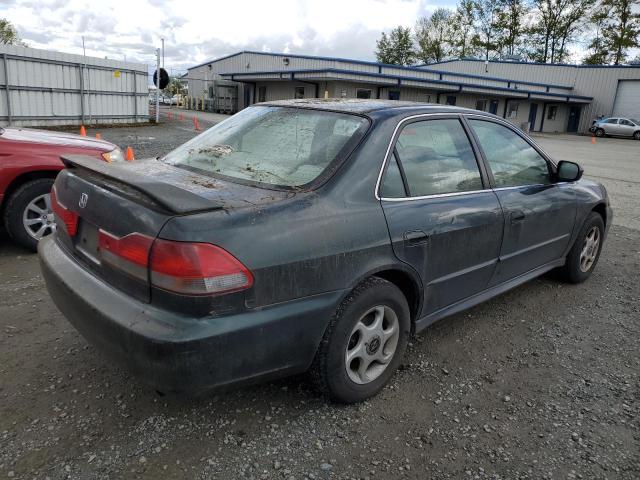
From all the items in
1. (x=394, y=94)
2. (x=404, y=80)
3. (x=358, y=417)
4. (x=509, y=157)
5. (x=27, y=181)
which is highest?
(x=404, y=80)

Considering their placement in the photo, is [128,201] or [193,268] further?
[128,201]

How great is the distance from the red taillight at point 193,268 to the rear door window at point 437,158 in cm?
128

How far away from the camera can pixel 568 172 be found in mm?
4023

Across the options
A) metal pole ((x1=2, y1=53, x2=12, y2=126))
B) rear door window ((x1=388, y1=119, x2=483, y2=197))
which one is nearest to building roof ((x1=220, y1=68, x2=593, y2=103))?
metal pole ((x1=2, y1=53, x2=12, y2=126))

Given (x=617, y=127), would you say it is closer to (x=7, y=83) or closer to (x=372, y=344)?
(x=7, y=83)

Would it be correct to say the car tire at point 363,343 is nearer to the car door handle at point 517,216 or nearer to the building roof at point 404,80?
the car door handle at point 517,216

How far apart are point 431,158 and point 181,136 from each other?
16.0 meters

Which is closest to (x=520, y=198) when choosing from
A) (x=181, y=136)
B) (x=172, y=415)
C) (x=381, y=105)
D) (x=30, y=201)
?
(x=381, y=105)

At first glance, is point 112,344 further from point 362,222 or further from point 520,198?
point 520,198

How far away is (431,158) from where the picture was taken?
313 centimetres

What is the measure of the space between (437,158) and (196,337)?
75.4 inches

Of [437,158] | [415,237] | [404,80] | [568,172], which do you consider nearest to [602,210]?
[568,172]

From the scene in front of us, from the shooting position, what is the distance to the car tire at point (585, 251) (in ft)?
15.1

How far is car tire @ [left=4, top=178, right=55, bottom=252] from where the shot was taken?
479 cm
